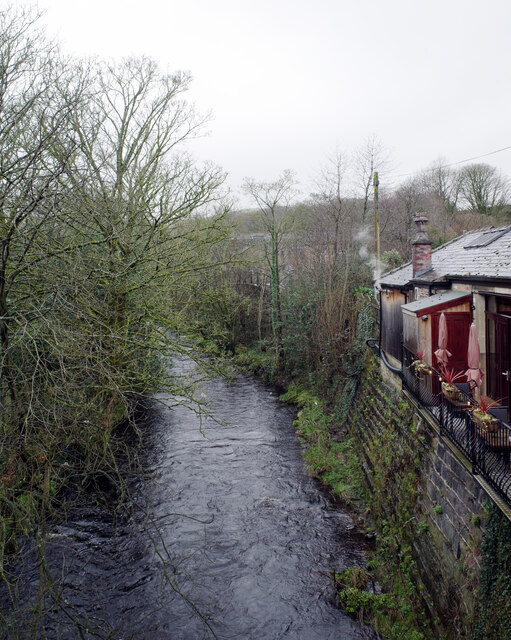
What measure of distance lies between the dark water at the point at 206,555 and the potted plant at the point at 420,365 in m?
3.94

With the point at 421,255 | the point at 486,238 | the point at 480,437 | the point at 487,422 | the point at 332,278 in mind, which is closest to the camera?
the point at 480,437

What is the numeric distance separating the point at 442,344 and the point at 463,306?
41.3 inches

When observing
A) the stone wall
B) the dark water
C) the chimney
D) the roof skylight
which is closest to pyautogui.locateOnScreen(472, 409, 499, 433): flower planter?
the stone wall

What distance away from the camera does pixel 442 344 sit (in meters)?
9.98

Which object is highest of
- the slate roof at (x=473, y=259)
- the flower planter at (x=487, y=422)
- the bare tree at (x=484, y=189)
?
the bare tree at (x=484, y=189)

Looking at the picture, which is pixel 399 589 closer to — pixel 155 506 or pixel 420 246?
pixel 155 506

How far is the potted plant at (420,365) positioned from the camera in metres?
10.6

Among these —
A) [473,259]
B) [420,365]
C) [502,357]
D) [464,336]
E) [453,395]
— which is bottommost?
[453,395]

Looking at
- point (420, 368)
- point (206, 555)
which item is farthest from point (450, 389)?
point (206, 555)

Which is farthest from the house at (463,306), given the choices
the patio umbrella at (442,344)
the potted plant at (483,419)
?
the potted plant at (483,419)

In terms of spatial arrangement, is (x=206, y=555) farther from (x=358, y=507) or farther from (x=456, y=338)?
(x=456, y=338)

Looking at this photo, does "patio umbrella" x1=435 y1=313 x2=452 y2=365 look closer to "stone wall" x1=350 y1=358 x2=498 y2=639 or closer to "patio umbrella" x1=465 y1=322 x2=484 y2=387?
"stone wall" x1=350 y1=358 x2=498 y2=639

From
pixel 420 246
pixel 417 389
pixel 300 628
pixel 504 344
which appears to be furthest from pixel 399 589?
pixel 420 246

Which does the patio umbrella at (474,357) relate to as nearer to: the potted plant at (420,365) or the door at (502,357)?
the door at (502,357)
